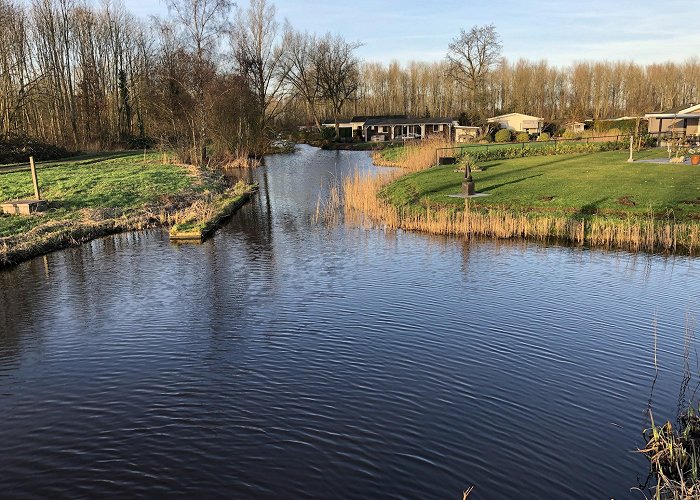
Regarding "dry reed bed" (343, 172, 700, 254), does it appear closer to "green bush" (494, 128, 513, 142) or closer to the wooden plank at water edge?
the wooden plank at water edge

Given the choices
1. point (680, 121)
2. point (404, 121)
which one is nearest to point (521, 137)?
point (680, 121)

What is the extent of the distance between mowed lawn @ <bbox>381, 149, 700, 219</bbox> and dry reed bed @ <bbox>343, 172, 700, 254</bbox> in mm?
1076

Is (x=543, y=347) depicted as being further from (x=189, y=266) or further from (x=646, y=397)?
(x=189, y=266)

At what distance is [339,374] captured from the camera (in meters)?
8.38

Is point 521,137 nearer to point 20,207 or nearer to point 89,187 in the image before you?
point 89,187

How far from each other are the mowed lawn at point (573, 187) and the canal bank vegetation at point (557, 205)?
36 mm

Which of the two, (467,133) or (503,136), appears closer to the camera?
(503,136)

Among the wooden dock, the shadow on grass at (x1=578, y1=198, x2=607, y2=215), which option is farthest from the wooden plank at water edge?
the shadow on grass at (x1=578, y1=198, x2=607, y2=215)

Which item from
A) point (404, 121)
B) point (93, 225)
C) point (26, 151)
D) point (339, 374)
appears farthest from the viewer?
point (404, 121)

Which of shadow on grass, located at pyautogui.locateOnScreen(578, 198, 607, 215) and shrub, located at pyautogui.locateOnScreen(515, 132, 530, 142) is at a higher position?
shrub, located at pyautogui.locateOnScreen(515, 132, 530, 142)

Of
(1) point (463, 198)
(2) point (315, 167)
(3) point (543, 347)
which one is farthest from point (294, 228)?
(2) point (315, 167)

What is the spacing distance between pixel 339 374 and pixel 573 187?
58.7 feet

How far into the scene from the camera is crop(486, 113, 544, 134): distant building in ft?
210

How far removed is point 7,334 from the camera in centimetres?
1012
